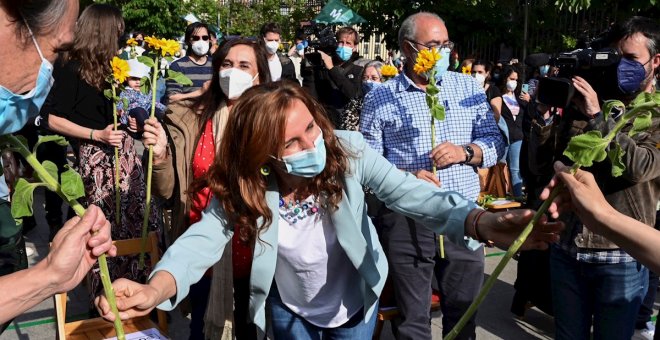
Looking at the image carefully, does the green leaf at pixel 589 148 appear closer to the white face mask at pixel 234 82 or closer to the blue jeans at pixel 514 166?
the white face mask at pixel 234 82

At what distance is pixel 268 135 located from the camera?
246cm

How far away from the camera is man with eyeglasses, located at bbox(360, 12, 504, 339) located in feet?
11.8

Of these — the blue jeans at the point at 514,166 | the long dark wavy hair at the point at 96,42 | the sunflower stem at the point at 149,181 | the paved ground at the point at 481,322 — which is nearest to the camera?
the sunflower stem at the point at 149,181

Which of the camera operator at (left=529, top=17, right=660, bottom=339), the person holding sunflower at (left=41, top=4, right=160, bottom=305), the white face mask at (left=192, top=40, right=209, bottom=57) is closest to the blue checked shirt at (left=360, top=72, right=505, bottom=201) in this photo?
the camera operator at (left=529, top=17, right=660, bottom=339)

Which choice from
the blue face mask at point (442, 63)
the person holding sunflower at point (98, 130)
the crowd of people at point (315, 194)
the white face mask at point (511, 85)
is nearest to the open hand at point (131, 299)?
the crowd of people at point (315, 194)

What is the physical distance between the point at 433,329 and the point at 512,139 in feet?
14.2

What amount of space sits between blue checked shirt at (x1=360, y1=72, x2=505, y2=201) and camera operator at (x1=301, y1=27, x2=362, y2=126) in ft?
9.94

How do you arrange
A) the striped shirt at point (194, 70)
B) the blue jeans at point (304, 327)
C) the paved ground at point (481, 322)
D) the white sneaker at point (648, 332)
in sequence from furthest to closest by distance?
the striped shirt at point (194, 70), the paved ground at point (481, 322), the white sneaker at point (648, 332), the blue jeans at point (304, 327)

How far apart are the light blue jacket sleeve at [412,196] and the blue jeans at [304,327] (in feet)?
1.67

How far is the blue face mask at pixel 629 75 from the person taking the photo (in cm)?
302

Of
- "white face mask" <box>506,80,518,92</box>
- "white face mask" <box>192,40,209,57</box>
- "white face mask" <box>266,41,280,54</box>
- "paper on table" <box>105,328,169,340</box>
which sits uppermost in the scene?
"white face mask" <box>192,40,209,57</box>

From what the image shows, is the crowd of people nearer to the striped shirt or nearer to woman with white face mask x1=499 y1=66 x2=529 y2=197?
the striped shirt

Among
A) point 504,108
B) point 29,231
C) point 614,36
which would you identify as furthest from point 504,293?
point 29,231

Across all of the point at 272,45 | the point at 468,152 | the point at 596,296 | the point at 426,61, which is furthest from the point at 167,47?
the point at 272,45
